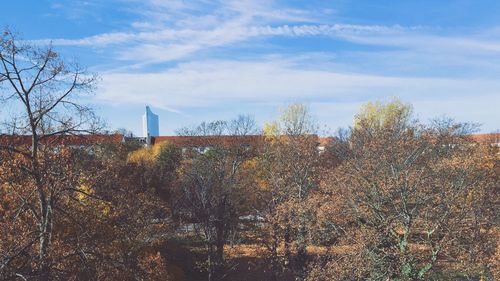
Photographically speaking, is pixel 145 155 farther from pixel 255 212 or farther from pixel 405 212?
pixel 405 212

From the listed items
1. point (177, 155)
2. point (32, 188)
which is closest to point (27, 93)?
point (32, 188)

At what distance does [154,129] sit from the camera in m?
152

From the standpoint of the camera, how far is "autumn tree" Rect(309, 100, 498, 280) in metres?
19.7

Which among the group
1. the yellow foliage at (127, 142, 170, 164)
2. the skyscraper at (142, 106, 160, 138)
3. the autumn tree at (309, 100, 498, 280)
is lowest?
the autumn tree at (309, 100, 498, 280)

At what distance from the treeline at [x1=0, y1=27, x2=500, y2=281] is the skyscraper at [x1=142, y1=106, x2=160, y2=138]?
85084 mm

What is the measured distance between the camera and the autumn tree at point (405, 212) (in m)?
19.7

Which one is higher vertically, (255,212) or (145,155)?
(145,155)

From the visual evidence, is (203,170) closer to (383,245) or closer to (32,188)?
(383,245)

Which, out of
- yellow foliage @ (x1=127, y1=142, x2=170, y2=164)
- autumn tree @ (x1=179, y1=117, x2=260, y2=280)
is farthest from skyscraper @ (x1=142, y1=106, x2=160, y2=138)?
autumn tree @ (x1=179, y1=117, x2=260, y2=280)

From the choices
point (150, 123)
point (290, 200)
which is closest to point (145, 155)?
point (290, 200)

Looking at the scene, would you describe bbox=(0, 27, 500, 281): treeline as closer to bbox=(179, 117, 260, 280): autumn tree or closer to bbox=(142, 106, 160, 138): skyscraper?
bbox=(179, 117, 260, 280): autumn tree

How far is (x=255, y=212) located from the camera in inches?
1310

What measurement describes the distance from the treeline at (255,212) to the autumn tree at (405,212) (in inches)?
3.9

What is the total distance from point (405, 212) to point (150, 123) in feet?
420
